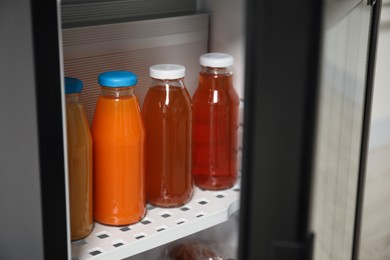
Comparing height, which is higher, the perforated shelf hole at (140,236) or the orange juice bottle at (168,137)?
the orange juice bottle at (168,137)

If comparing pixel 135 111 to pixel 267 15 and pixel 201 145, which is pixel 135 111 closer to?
pixel 201 145

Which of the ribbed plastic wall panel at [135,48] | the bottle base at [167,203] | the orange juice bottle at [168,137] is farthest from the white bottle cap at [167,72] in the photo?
the bottle base at [167,203]

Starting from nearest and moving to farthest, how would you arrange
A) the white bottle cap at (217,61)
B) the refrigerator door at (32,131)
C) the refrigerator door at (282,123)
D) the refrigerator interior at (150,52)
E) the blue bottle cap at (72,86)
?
1. the refrigerator door at (282,123)
2. the refrigerator door at (32,131)
3. the blue bottle cap at (72,86)
4. the refrigerator interior at (150,52)
5. the white bottle cap at (217,61)

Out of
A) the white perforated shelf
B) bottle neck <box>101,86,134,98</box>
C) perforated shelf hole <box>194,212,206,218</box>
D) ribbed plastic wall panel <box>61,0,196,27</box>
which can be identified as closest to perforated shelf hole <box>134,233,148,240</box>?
the white perforated shelf

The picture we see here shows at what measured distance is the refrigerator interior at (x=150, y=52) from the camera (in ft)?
3.19

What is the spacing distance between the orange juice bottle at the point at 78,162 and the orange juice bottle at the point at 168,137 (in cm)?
14

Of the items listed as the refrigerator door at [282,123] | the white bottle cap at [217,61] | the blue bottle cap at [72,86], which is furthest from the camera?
the white bottle cap at [217,61]

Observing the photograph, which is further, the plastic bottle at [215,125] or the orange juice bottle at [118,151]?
the plastic bottle at [215,125]

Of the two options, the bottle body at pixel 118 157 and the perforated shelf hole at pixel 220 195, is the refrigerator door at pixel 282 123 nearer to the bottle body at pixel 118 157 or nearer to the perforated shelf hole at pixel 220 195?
the bottle body at pixel 118 157

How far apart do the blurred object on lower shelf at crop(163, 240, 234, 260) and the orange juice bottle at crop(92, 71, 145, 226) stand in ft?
0.77

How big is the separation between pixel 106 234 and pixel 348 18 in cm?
47

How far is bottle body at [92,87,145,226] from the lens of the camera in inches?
36.9

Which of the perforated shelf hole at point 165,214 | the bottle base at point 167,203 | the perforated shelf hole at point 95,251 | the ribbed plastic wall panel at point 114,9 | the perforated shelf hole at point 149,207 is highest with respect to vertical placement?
the ribbed plastic wall panel at point 114,9

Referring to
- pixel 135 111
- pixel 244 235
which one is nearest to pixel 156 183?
pixel 135 111
